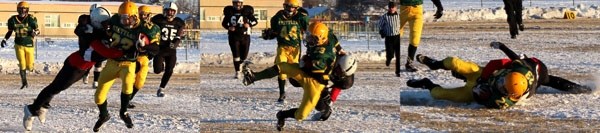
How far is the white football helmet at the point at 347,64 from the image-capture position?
18.0 ft

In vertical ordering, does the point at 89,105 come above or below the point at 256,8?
below

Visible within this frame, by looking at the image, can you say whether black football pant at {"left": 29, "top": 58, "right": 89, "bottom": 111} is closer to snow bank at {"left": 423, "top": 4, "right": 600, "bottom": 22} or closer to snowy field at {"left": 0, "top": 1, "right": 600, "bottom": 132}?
snowy field at {"left": 0, "top": 1, "right": 600, "bottom": 132}

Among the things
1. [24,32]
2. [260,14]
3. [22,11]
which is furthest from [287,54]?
[24,32]

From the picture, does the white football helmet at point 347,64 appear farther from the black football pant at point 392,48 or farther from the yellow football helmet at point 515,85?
the yellow football helmet at point 515,85

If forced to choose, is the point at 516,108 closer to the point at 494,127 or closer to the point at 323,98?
the point at 494,127

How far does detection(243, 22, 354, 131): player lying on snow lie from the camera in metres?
5.71

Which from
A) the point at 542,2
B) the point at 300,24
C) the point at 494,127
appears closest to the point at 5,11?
the point at 300,24

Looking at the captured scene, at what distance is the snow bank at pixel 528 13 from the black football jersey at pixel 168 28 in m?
16.7

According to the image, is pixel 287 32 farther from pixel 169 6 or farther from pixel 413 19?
pixel 169 6

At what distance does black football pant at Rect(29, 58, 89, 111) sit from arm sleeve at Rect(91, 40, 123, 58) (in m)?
0.26

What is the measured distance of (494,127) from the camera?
6395 mm

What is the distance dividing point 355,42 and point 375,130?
0.61 meters

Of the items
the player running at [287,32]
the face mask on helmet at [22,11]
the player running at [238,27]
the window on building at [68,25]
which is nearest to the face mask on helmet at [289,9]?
the player running at [287,32]

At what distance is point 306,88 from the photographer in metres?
5.84
